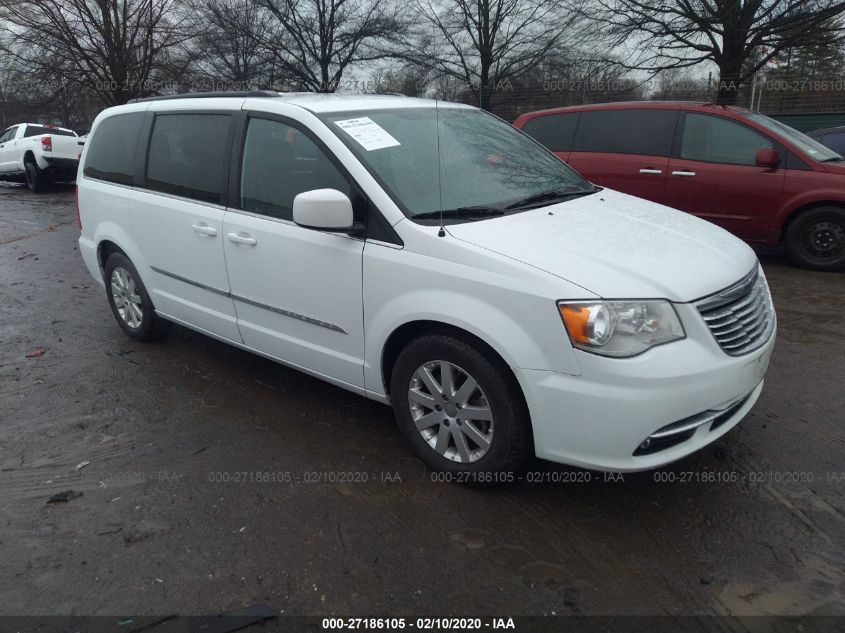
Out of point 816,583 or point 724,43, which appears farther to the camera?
point 724,43

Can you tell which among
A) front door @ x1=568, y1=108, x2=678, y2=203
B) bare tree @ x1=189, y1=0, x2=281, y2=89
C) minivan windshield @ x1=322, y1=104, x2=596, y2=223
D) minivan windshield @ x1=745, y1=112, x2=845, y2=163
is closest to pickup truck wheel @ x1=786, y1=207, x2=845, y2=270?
minivan windshield @ x1=745, y1=112, x2=845, y2=163

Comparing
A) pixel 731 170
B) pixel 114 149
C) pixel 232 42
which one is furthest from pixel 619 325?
pixel 232 42

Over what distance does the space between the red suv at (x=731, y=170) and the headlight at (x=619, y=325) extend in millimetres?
4741

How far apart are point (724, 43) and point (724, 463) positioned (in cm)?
1106

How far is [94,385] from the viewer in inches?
168

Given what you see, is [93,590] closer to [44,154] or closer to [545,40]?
[44,154]

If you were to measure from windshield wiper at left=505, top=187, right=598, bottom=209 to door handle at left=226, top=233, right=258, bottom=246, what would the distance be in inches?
55.6

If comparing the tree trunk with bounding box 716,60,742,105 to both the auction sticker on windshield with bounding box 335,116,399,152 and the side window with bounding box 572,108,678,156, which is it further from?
the auction sticker on windshield with bounding box 335,116,399,152

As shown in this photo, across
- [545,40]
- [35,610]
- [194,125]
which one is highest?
[545,40]

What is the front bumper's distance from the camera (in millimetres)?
2453

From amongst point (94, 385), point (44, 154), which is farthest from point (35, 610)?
point (44, 154)

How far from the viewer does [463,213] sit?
10.2 feet

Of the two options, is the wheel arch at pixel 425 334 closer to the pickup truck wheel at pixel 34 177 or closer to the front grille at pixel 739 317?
the front grille at pixel 739 317

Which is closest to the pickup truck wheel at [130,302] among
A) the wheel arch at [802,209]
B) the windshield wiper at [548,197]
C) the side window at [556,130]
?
the windshield wiper at [548,197]
